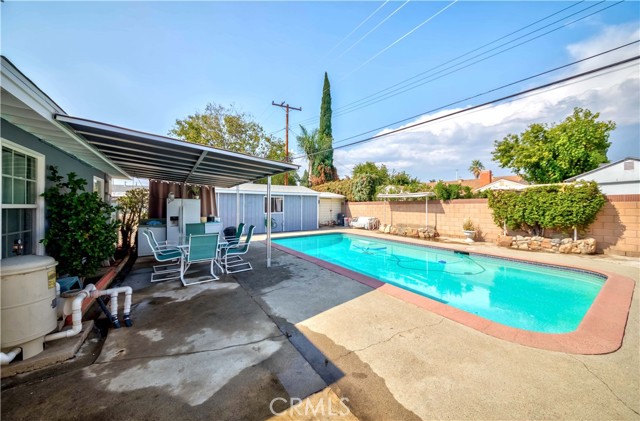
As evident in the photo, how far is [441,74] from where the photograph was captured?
8.81 meters

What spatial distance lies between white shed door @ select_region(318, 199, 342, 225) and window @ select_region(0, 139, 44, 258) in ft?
46.3

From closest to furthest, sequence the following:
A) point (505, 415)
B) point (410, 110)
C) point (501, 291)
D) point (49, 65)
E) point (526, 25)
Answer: point (505, 415) → point (49, 65) → point (501, 291) → point (526, 25) → point (410, 110)

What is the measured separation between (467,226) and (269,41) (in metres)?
11.1

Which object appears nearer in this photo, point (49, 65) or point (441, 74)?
point (49, 65)

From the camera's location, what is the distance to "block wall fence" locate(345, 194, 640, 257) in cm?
704

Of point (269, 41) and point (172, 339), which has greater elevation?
point (269, 41)

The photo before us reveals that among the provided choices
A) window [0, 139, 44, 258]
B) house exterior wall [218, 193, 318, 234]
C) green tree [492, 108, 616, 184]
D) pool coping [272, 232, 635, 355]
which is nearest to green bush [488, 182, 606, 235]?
pool coping [272, 232, 635, 355]

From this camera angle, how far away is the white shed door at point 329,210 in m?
17.0

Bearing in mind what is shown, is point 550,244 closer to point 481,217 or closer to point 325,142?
point 481,217

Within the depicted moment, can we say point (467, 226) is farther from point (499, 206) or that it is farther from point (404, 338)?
point (404, 338)

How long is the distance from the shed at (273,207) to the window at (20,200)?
7.79 metres

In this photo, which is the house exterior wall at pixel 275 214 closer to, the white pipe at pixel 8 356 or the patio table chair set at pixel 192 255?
the patio table chair set at pixel 192 255

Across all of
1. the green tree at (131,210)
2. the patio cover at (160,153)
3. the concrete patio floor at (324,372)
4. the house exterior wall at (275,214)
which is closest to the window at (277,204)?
the house exterior wall at (275,214)

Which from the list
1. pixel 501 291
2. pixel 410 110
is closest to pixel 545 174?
pixel 410 110
